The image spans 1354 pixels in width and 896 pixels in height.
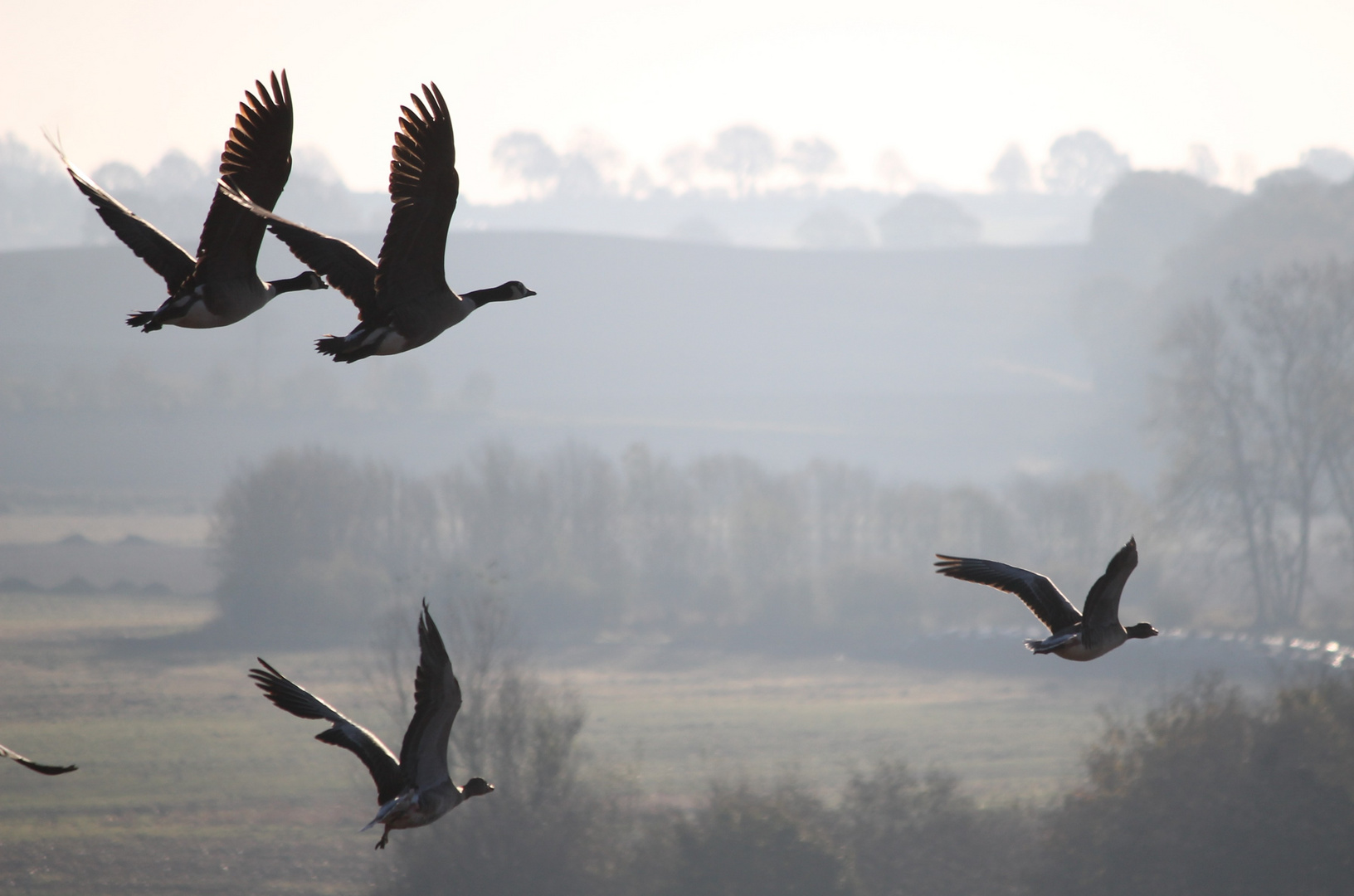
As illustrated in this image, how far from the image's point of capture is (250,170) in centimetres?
727

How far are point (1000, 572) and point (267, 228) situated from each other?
4618mm

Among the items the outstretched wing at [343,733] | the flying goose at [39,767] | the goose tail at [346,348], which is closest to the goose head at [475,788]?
the outstretched wing at [343,733]

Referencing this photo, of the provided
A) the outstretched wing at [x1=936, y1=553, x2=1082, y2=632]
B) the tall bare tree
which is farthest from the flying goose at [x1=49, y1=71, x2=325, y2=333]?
the tall bare tree

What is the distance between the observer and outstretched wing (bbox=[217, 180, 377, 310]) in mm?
7379

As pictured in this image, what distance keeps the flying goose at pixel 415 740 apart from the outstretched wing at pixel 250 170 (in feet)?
7.18

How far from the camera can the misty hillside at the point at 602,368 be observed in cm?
11288

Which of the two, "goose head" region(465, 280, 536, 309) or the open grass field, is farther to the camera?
the open grass field

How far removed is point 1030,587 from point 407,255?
409 centimetres

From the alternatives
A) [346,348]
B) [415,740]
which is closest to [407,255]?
[346,348]

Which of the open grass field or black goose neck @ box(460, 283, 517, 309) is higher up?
black goose neck @ box(460, 283, 517, 309)

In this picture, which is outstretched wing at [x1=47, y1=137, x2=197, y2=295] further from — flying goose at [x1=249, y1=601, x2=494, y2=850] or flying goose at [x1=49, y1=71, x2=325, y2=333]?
flying goose at [x1=249, y1=601, x2=494, y2=850]

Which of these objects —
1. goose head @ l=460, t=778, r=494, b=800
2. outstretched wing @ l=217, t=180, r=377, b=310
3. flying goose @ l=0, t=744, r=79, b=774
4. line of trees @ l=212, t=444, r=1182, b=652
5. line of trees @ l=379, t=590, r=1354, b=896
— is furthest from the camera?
line of trees @ l=212, t=444, r=1182, b=652

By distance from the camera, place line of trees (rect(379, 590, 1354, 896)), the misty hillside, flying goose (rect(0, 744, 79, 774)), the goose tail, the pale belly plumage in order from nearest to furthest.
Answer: flying goose (rect(0, 744, 79, 774)) < the goose tail < the pale belly plumage < line of trees (rect(379, 590, 1354, 896)) < the misty hillside

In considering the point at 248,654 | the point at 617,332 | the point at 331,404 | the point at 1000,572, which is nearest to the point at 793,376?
the point at 617,332
